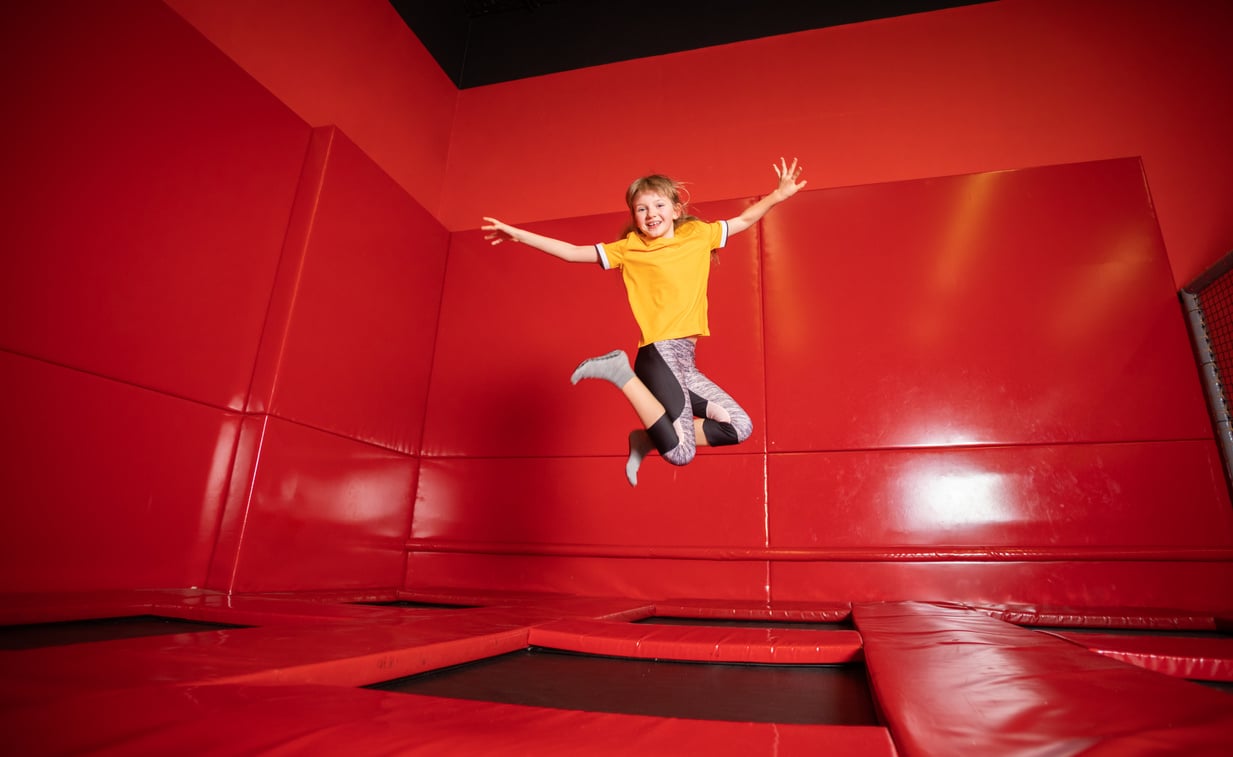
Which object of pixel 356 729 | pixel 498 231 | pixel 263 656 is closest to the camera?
pixel 356 729

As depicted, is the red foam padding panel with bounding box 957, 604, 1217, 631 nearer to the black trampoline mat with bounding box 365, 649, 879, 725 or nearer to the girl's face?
the black trampoline mat with bounding box 365, 649, 879, 725

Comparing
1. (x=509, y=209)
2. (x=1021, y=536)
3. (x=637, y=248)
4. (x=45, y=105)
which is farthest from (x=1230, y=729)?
(x=509, y=209)

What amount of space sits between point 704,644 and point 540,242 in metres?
1.32

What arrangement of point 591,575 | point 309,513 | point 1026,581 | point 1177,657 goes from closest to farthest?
1. point 1177,657
2. point 1026,581
3. point 309,513
4. point 591,575

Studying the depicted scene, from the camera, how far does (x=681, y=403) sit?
6.22 ft

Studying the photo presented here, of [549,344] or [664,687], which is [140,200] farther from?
[664,687]

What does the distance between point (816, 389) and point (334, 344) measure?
2.39m

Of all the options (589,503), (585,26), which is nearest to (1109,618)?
(589,503)

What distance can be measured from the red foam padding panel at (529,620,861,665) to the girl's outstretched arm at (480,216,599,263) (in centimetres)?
119

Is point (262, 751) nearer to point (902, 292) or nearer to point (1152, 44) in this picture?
point (902, 292)

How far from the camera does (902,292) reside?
10.4 ft

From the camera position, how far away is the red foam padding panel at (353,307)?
109 inches

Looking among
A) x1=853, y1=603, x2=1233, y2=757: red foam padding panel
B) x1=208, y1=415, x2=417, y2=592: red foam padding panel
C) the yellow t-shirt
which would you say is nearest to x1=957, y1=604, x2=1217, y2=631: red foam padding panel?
x1=853, y1=603, x2=1233, y2=757: red foam padding panel

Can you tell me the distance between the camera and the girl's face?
2.04 metres
